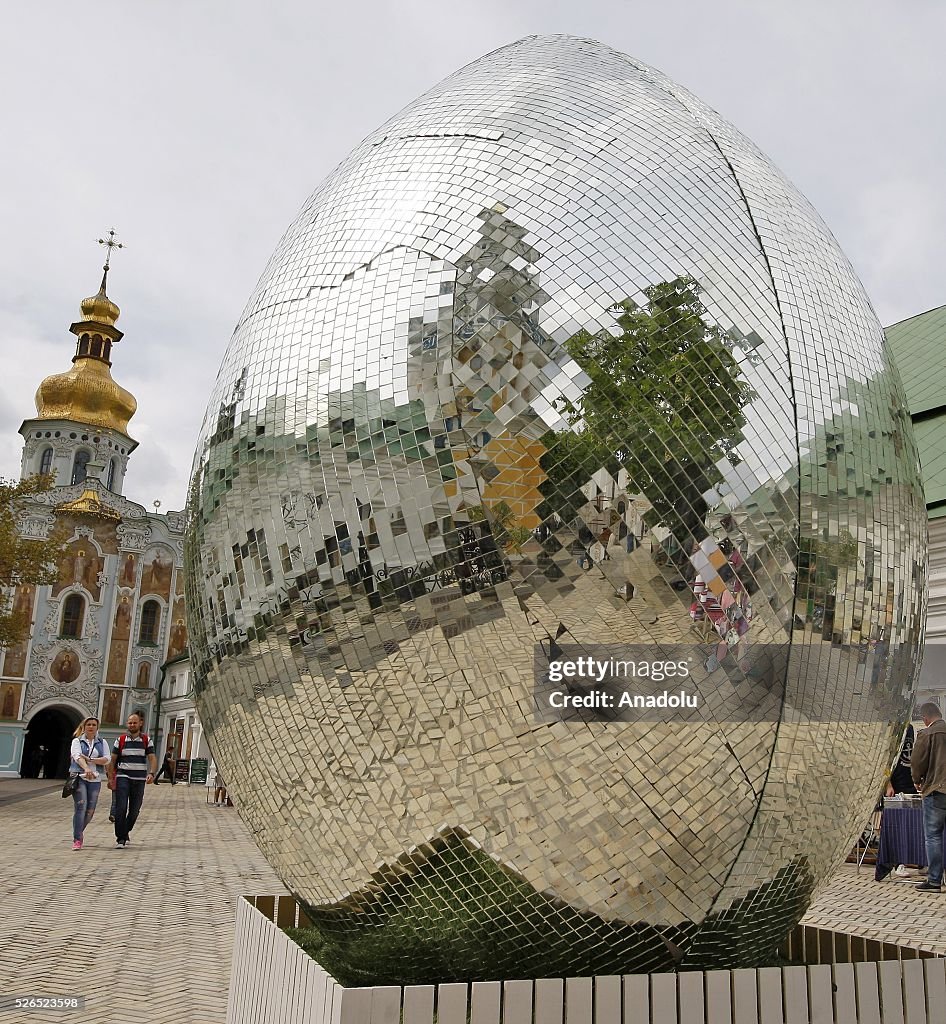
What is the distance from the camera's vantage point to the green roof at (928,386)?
49.6ft

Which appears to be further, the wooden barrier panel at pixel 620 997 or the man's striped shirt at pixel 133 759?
the man's striped shirt at pixel 133 759

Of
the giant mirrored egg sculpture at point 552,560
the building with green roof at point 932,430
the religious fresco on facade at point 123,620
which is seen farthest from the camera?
the religious fresco on facade at point 123,620

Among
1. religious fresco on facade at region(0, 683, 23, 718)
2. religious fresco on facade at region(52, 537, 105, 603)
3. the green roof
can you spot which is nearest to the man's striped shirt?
the green roof

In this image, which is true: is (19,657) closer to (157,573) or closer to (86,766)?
(157,573)

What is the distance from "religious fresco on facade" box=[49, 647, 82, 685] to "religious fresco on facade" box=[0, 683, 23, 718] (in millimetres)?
1782

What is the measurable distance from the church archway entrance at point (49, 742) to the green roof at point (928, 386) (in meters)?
Result: 45.9

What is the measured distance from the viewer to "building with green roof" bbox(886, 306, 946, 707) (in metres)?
14.2

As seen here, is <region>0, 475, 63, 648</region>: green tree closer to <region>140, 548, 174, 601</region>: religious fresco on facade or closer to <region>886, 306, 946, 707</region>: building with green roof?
<region>886, 306, 946, 707</region>: building with green roof

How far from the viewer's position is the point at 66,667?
165ft

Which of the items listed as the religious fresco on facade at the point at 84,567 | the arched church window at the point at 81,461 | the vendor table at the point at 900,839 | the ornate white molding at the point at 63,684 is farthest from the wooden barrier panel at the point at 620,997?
the arched church window at the point at 81,461

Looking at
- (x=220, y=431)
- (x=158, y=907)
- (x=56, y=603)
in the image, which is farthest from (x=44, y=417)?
(x=220, y=431)

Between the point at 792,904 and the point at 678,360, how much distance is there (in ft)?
6.14

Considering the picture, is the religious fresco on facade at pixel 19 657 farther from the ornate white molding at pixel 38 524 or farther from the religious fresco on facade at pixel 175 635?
the religious fresco on facade at pixel 175 635

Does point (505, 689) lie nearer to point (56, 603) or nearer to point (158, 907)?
point (158, 907)
